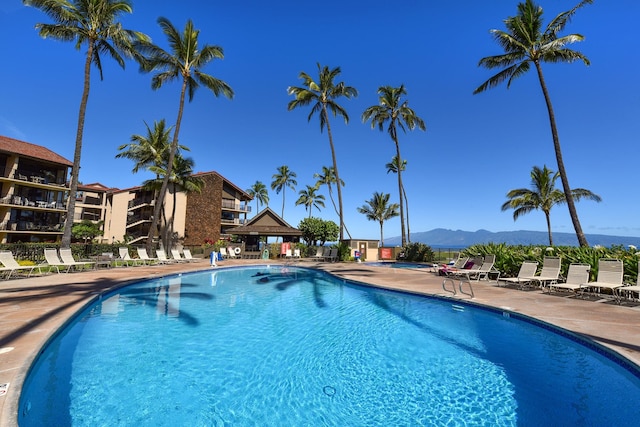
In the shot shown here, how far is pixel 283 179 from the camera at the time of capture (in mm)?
55375

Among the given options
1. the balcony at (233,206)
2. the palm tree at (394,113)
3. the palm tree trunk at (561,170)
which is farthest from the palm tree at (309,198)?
the palm tree trunk at (561,170)

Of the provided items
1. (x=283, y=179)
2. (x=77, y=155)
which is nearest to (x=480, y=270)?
(x=77, y=155)

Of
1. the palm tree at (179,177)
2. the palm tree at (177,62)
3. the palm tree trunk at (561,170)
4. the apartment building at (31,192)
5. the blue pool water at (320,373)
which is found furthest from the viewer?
the palm tree at (179,177)

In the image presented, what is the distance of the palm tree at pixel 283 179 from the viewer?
2175 inches

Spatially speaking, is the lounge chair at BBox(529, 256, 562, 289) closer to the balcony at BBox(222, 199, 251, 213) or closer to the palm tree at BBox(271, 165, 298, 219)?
the balcony at BBox(222, 199, 251, 213)

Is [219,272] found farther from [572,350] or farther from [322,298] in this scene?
[572,350]

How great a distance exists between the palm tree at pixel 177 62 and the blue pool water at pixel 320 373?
45.6 ft

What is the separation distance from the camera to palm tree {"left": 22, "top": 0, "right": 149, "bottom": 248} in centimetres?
1543

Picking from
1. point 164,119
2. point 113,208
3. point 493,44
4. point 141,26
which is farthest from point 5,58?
point 493,44

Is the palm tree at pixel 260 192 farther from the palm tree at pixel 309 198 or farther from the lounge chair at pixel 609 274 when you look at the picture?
the lounge chair at pixel 609 274

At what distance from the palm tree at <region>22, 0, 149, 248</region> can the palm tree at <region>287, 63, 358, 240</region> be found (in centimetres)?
1179

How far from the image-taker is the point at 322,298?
11.0 meters

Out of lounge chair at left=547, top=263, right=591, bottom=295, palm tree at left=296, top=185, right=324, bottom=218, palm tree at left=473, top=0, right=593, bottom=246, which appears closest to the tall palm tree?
palm tree at left=296, top=185, right=324, bottom=218

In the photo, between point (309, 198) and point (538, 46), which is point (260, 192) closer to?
point (309, 198)
